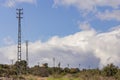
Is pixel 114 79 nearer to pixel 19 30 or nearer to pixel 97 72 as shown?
pixel 97 72

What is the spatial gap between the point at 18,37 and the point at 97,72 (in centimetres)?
1731

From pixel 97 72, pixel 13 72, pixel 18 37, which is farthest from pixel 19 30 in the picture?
pixel 97 72

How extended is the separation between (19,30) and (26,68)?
22648 millimetres

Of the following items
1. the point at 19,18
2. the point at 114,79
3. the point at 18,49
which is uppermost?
the point at 19,18

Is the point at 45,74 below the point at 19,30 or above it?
below

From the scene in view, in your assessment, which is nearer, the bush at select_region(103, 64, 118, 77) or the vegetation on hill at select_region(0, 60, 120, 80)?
the vegetation on hill at select_region(0, 60, 120, 80)

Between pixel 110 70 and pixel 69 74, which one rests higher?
pixel 110 70

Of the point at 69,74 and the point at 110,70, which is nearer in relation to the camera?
the point at 110,70

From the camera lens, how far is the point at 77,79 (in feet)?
201

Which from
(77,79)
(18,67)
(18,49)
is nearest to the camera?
(77,79)

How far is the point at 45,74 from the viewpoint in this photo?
7600cm

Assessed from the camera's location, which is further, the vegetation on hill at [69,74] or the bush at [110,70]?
the bush at [110,70]

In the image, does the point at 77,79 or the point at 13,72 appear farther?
the point at 13,72

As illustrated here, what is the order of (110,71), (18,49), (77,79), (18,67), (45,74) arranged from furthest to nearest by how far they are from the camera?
(18,67) → (45,74) → (110,71) → (18,49) → (77,79)
